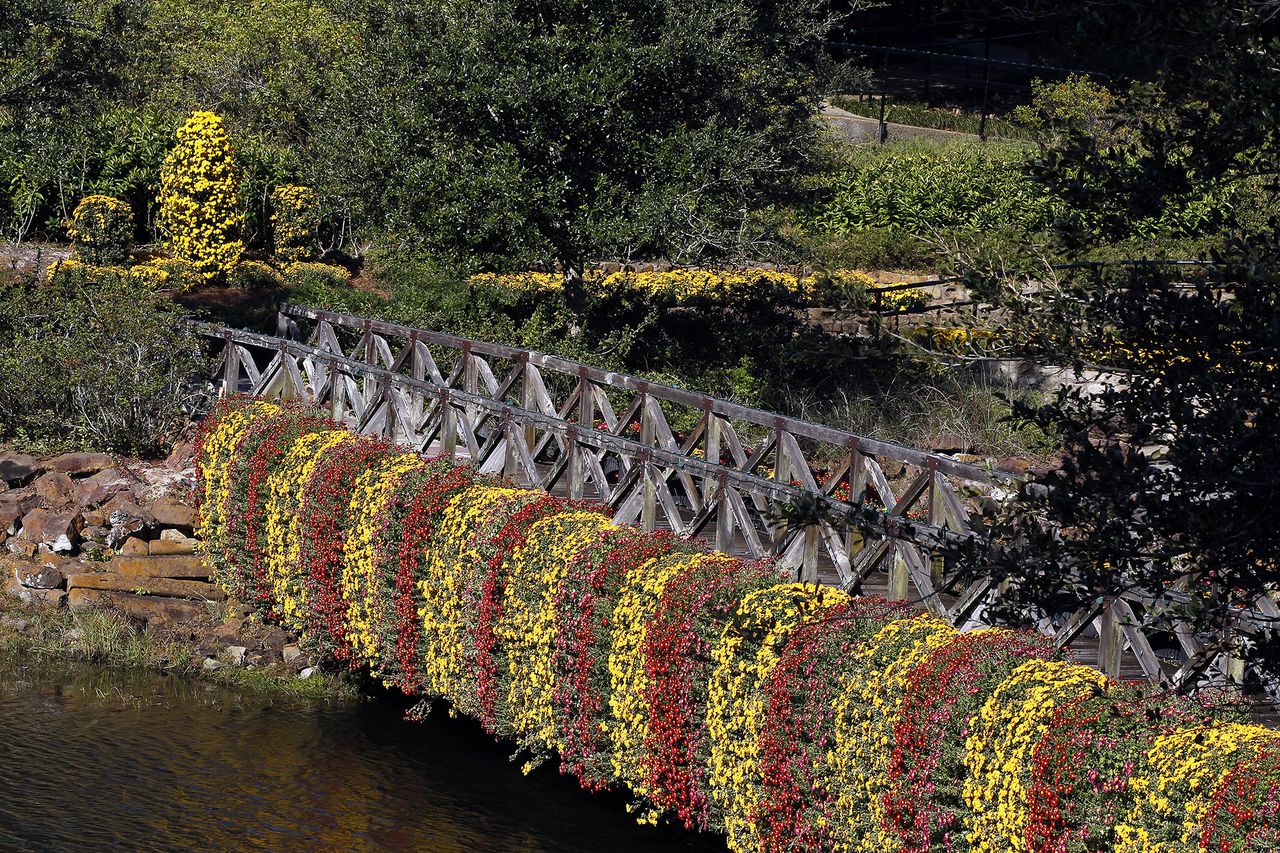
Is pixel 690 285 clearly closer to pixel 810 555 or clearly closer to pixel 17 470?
pixel 17 470

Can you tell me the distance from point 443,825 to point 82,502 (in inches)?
293

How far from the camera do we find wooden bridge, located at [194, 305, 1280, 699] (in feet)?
25.4

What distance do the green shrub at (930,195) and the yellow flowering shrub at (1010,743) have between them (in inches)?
994

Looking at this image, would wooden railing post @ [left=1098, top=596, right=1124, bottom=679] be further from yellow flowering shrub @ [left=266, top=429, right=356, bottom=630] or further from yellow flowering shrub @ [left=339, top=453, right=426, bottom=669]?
yellow flowering shrub @ [left=266, top=429, right=356, bottom=630]

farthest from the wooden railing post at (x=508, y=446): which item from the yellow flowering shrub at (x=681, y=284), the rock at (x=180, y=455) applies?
the yellow flowering shrub at (x=681, y=284)

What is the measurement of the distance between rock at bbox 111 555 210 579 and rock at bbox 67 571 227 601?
0.06 meters

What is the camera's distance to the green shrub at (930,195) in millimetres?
33000

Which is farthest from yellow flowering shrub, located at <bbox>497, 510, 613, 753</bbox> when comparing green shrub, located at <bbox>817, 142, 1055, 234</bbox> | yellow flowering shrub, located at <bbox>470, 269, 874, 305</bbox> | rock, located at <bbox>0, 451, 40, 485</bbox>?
green shrub, located at <bbox>817, 142, 1055, 234</bbox>

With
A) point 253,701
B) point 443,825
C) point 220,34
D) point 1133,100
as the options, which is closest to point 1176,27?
point 1133,100

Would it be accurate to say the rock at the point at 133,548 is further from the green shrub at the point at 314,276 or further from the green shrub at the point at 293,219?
the green shrub at the point at 293,219

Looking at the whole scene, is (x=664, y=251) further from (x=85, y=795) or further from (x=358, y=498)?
(x=85, y=795)

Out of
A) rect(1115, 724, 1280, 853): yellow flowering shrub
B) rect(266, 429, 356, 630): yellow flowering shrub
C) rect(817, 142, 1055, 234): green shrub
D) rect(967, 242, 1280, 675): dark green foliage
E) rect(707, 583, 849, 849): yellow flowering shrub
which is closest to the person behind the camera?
rect(967, 242, 1280, 675): dark green foliage

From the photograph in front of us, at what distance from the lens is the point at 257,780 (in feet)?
43.4

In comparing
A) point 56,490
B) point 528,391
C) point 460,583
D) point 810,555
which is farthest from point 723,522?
point 56,490
